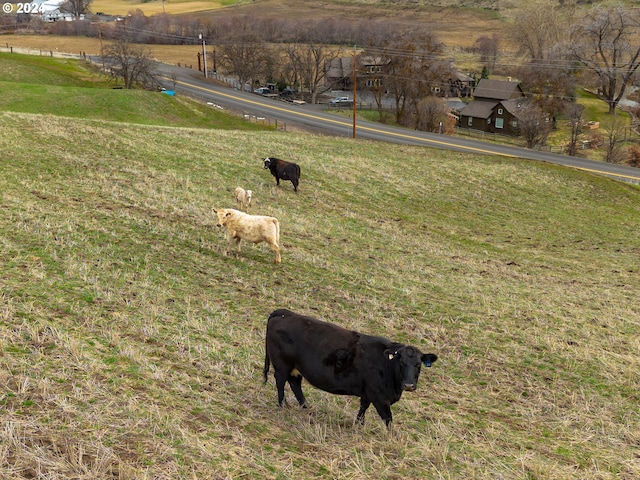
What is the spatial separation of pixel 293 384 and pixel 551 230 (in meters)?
24.7

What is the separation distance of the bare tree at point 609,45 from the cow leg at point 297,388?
103004 millimetres

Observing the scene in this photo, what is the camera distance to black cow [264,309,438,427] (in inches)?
325

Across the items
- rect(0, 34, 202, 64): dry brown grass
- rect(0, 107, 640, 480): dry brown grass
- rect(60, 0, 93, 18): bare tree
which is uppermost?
rect(60, 0, 93, 18): bare tree

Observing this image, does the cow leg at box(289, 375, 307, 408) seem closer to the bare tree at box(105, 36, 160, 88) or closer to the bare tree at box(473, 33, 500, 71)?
the bare tree at box(105, 36, 160, 88)

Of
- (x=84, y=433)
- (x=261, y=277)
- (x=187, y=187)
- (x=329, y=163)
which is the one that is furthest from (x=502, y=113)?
(x=84, y=433)

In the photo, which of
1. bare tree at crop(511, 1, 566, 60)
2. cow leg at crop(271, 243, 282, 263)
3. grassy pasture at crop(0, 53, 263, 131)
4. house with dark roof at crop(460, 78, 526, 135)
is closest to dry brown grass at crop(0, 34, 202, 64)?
grassy pasture at crop(0, 53, 263, 131)

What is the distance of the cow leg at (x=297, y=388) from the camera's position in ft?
29.7

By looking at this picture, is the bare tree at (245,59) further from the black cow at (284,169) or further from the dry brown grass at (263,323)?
the black cow at (284,169)

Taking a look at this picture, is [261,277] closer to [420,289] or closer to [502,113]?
[420,289]

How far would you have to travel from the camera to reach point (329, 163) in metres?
35.4

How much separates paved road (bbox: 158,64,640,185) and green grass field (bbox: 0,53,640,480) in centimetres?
2722

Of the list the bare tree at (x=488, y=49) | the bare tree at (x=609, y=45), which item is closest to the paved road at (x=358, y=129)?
the bare tree at (x=609, y=45)

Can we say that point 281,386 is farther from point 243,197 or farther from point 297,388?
point 243,197

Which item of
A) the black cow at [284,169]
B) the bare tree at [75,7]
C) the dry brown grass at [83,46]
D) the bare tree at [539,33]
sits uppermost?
the bare tree at [75,7]
